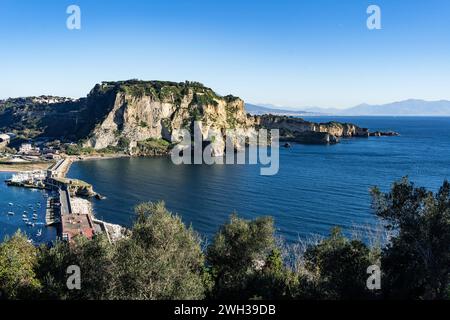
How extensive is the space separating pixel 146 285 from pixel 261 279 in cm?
796

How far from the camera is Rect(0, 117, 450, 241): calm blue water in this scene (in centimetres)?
6225

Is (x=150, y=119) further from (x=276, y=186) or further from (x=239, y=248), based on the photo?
(x=239, y=248)

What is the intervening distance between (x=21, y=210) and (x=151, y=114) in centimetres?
9485

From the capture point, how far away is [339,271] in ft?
75.1

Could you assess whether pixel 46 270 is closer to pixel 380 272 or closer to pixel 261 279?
pixel 261 279

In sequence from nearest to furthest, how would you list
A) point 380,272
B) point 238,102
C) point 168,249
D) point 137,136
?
point 168,249 < point 380,272 < point 137,136 < point 238,102

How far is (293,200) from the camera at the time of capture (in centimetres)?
7262

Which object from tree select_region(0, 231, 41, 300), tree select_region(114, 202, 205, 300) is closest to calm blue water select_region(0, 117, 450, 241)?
tree select_region(0, 231, 41, 300)

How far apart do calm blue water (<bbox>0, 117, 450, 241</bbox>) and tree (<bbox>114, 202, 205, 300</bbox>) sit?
31559mm

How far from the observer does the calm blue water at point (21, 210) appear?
59434 mm

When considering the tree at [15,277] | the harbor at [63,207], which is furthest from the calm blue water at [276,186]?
the tree at [15,277]

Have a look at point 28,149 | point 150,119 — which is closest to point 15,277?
point 28,149

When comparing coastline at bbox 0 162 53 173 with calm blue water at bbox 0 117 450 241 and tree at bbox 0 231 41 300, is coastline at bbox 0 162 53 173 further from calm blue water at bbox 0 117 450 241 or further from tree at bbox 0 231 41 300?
tree at bbox 0 231 41 300
